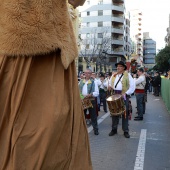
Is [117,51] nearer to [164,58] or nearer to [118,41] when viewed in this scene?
[118,41]

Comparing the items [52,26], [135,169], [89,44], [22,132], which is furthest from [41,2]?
[89,44]

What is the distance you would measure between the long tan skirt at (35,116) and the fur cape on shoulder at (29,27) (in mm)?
82

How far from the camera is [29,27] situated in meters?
2.04

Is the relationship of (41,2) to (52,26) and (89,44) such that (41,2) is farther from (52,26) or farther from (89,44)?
(89,44)

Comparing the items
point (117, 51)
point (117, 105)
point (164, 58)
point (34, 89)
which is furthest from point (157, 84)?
point (117, 51)

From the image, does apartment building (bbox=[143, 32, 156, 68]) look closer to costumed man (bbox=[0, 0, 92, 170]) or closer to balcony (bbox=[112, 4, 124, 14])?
balcony (bbox=[112, 4, 124, 14])

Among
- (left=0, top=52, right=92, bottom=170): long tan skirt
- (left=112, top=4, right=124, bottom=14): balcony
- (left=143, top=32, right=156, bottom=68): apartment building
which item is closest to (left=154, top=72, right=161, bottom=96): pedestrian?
(left=0, top=52, right=92, bottom=170): long tan skirt

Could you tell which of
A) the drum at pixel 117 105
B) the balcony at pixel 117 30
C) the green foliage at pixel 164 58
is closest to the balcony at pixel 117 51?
the balcony at pixel 117 30

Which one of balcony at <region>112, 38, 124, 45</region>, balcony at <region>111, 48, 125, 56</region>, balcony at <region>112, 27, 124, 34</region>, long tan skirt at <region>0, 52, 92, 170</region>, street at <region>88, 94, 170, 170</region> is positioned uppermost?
balcony at <region>112, 27, 124, 34</region>

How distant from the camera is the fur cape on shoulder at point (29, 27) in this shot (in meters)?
2.01

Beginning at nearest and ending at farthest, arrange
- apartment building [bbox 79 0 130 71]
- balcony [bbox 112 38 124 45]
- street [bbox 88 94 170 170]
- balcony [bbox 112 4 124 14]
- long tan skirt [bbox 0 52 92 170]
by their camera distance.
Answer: long tan skirt [bbox 0 52 92 170] < street [bbox 88 94 170 170] < apartment building [bbox 79 0 130 71] < balcony [bbox 112 38 124 45] < balcony [bbox 112 4 124 14]

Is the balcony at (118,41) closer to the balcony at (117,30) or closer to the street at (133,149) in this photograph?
the balcony at (117,30)

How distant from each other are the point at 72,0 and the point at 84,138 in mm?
1013

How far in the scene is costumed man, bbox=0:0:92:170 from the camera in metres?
2.01
